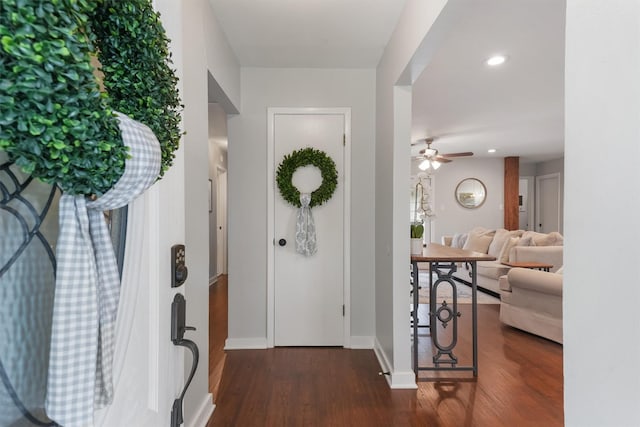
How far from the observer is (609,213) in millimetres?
625

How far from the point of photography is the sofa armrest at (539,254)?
4203mm

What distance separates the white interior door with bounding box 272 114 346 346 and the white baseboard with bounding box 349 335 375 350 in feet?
0.37

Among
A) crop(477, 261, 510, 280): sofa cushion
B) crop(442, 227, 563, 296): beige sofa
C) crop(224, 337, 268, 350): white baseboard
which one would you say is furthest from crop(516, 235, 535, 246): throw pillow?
crop(224, 337, 268, 350): white baseboard

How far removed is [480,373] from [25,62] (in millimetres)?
3063

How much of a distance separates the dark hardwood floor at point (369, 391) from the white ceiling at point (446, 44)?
227cm

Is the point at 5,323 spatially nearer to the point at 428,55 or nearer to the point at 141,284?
the point at 141,284

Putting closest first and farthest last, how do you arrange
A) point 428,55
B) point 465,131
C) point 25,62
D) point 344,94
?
1. point 25,62
2. point 428,55
3. point 344,94
4. point 465,131

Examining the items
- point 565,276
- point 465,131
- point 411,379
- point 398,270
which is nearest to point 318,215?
point 398,270

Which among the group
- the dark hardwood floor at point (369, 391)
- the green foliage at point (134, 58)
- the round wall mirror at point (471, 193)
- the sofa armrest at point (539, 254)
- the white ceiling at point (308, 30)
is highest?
the white ceiling at point (308, 30)

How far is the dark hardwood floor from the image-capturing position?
6.42 ft

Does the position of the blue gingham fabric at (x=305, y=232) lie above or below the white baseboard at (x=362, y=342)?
above

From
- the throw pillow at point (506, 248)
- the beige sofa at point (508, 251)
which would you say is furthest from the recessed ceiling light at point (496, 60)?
the throw pillow at point (506, 248)

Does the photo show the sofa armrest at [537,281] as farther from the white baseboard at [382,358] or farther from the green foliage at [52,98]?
the green foliage at [52,98]

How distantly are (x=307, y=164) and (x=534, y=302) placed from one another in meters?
2.66
